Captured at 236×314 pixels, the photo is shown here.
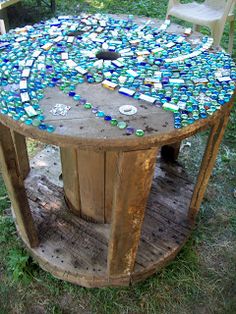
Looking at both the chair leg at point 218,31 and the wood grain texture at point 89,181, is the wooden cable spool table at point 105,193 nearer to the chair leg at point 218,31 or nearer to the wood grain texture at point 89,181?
the wood grain texture at point 89,181

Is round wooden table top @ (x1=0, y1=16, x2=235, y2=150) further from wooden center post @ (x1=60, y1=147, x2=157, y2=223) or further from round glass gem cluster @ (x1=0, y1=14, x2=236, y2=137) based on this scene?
wooden center post @ (x1=60, y1=147, x2=157, y2=223)

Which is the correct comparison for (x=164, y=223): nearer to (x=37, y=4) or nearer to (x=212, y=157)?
(x=212, y=157)

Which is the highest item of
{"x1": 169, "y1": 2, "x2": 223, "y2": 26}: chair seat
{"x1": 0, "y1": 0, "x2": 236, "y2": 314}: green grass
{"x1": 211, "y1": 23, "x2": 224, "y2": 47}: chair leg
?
{"x1": 169, "y1": 2, "x2": 223, "y2": 26}: chair seat

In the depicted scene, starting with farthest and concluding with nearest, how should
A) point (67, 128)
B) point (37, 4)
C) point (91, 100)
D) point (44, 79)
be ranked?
1. point (37, 4)
2. point (44, 79)
3. point (91, 100)
4. point (67, 128)

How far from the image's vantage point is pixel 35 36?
1.91 meters

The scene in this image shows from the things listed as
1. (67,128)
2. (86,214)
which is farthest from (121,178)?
(86,214)

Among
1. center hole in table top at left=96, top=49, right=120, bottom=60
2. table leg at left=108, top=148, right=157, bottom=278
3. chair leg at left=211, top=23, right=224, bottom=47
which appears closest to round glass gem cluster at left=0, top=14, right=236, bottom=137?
center hole in table top at left=96, top=49, right=120, bottom=60

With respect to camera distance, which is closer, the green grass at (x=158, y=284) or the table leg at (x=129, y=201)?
the table leg at (x=129, y=201)

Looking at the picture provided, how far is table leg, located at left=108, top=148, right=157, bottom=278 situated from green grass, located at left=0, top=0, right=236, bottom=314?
296 millimetres

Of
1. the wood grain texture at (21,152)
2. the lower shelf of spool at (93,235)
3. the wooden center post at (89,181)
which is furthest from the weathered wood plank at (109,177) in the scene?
the wood grain texture at (21,152)

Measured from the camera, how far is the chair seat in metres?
3.37

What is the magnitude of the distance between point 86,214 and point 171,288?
26.8 inches

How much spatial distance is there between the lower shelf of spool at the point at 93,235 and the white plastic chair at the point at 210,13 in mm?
1678

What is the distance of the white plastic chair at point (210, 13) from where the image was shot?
327 centimetres
